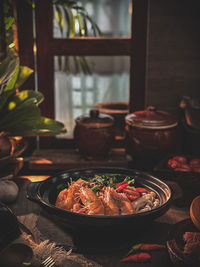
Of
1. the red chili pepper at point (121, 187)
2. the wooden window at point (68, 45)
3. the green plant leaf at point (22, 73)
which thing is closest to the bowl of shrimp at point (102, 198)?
the red chili pepper at point (121, 187)

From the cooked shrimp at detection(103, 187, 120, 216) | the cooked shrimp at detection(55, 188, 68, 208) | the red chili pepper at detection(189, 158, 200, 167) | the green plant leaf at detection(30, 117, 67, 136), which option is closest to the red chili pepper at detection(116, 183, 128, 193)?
the cooked shrimp at detection(103, 187, 120, 216)

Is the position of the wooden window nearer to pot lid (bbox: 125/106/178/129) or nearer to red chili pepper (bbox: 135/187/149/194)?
pot lid (bbox: 125/106/178/129)

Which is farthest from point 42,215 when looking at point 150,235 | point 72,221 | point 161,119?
point 161,119

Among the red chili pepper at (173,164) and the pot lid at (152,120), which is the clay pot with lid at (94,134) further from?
the red chili pepper at (173,164)

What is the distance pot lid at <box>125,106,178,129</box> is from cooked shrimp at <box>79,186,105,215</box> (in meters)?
0.62

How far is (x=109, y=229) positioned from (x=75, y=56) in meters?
1.25

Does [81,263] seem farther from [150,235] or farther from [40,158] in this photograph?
[40,158]

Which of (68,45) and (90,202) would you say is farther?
(68,45)

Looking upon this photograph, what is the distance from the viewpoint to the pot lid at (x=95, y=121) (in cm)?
185

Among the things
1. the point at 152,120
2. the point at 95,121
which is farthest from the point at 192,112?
the point at 95,121

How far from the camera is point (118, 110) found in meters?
2.13

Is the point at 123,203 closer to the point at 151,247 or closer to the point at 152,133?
the point at 151,247

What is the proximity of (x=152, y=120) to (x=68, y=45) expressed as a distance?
27.2 inches

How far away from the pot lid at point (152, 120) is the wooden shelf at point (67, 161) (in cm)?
25
